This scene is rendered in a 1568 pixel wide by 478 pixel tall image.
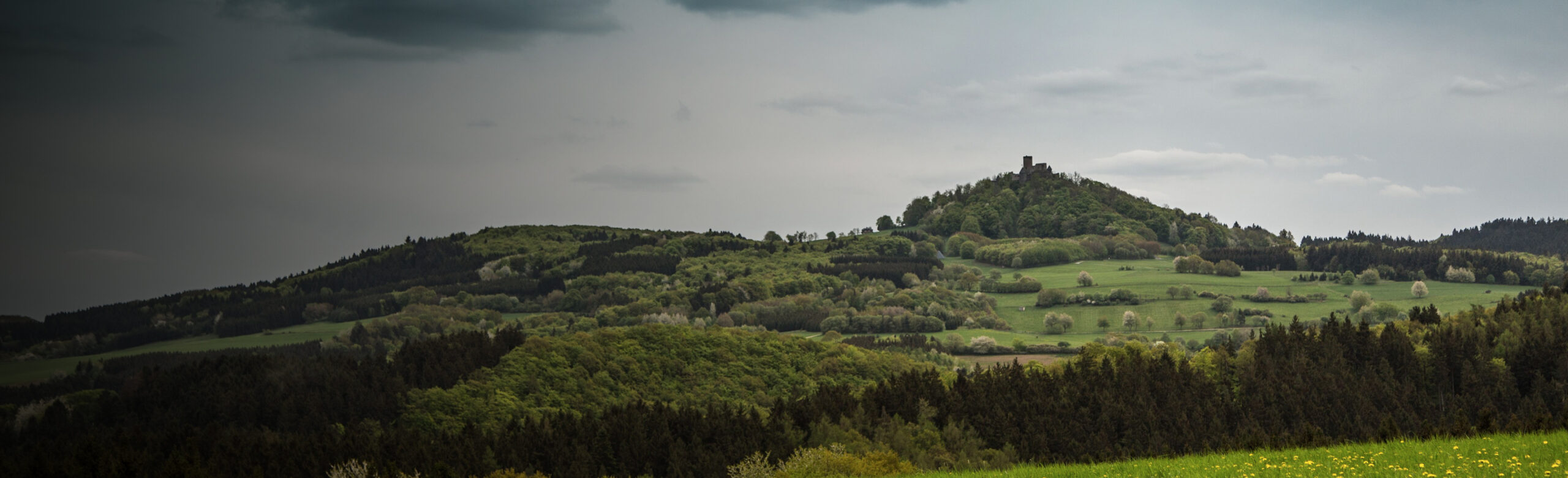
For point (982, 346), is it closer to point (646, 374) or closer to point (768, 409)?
point (768, 409)

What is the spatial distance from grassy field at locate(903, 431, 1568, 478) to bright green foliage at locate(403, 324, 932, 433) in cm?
7379

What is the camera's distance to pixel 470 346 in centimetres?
12525

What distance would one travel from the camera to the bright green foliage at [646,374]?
369 ft

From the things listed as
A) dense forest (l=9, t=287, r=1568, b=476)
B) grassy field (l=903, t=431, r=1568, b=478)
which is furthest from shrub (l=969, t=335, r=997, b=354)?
grassy field (l=903, t=431, r=1568, b=478)

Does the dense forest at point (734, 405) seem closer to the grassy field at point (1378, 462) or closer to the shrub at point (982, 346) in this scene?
the grassy field at point (1378, 462)

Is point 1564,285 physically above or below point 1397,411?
above

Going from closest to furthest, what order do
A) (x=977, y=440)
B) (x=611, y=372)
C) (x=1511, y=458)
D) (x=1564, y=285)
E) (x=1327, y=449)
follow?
1. (x=1511, y=458)
2. (x=1327, y=449)
3. (x=977, y=440)
4. (x=1564, y=285)
5. (x=611, y=372)

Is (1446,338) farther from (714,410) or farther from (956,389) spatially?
(714,410)

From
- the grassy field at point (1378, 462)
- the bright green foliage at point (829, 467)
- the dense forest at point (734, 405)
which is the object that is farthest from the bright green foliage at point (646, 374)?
the grassy field at point (1378, 462)

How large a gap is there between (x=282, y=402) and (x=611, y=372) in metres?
39.5

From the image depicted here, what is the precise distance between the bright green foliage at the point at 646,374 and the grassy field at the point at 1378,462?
242 feet

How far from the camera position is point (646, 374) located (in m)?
135

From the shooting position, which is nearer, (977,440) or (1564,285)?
(977,440)

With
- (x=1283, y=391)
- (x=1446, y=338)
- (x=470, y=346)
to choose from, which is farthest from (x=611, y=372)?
(x=1446, y=338)
